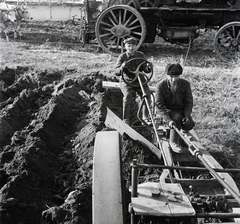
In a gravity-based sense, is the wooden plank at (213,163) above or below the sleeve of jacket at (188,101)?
below

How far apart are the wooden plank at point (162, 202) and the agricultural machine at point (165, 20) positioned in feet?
27.0

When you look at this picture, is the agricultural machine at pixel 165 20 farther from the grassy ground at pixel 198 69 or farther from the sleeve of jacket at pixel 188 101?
the sleeve of jacket at pixel 188 101

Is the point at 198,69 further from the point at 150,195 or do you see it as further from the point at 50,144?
the point at 150,195

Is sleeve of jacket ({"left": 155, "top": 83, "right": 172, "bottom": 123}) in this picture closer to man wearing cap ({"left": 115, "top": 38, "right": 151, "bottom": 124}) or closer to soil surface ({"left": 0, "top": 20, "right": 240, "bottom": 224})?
soil surface ({"left": 0, "top": 20, "right": 240, "bottom": 224})

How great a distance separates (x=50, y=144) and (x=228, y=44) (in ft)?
24.0

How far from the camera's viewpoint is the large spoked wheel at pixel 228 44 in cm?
1069

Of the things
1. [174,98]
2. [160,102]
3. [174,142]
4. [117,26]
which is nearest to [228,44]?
[117,26]

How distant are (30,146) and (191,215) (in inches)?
115

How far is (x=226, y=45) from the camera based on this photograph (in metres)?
10.8

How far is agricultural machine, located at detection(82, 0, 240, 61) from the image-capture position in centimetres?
1082

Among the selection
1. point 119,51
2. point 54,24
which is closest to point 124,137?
point 119,51

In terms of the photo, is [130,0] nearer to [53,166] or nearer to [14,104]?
[14,104]

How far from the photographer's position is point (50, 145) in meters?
5.63

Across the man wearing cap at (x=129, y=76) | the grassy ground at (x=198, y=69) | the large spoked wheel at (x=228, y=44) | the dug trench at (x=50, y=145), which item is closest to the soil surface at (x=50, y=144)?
the dug trench at (x=50, y=145)
